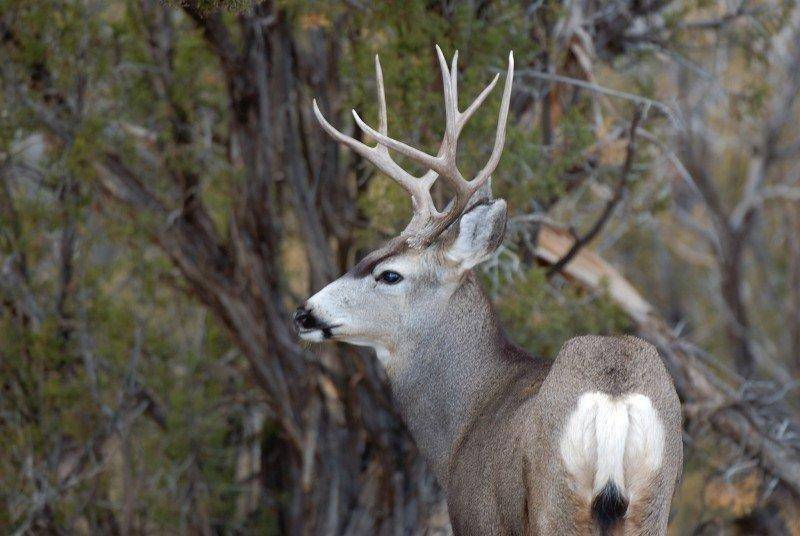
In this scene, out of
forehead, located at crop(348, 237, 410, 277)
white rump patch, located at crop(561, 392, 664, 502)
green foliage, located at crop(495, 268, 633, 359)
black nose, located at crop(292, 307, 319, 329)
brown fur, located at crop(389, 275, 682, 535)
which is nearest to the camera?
white rump patch, located at crop(561, 392, 664, 502)

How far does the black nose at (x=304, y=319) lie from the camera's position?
5723 millimetres

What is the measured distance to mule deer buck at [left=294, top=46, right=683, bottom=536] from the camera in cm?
428

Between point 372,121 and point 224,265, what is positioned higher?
point 372,121

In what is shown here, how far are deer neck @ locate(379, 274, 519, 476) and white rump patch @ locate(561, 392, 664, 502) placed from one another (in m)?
1.44

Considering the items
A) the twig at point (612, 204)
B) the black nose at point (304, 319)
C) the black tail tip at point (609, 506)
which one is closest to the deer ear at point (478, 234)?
the black nose at point (304, 319)

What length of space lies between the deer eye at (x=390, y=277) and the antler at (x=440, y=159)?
18 centimetres

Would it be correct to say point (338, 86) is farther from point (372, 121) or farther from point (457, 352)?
point (457, 352)

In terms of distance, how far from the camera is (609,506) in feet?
13.9

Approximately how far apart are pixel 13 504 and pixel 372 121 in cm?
344

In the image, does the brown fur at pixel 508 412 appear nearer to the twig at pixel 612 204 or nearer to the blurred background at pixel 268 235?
the blurred background at pixel 268 235

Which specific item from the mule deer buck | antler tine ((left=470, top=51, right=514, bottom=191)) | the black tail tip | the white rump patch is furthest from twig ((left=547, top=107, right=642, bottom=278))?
the black tail tip

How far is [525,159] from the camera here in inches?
294

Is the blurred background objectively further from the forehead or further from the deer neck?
the deer neck

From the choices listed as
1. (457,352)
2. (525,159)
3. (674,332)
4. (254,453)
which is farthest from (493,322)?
(254,453)
